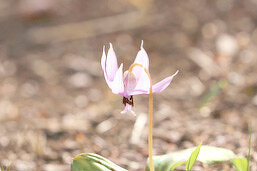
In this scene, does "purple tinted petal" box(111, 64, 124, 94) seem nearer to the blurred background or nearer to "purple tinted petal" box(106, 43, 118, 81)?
"purple tinted petal" box(106, 43, 118, 81)

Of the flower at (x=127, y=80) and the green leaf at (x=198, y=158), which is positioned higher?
the flower at (x=127, y=80)

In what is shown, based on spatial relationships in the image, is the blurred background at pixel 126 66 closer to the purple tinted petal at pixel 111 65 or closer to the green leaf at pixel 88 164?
the green leaf at pixel 88 164

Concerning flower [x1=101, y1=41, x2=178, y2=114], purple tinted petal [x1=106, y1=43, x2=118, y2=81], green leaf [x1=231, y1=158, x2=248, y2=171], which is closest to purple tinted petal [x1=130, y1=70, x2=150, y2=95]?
flower [x1=101, y1=41, x2=178, y2=114]

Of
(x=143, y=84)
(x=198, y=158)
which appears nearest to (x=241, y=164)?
(x=198, y=158)

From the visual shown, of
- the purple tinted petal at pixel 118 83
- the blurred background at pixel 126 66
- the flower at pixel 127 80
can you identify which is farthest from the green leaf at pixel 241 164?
the purple tinted petal at pixel 118 83

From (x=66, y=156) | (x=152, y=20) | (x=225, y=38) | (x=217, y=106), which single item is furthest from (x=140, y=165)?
(x=152, y=20)

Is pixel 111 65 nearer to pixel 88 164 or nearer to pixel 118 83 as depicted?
pixel 118 83

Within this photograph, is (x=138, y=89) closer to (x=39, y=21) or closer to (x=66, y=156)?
(x=66, y=156)
